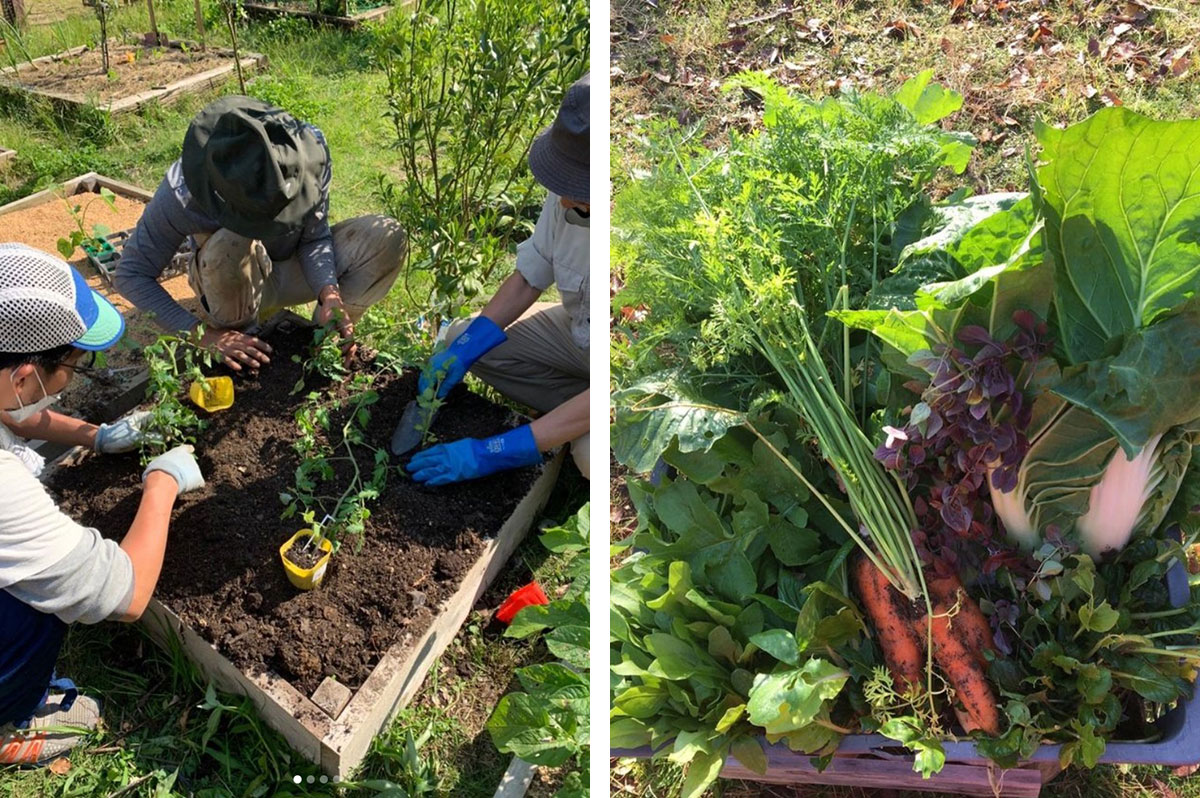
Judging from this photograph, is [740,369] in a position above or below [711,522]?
above

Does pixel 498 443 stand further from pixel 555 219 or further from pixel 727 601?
pixel 727 601

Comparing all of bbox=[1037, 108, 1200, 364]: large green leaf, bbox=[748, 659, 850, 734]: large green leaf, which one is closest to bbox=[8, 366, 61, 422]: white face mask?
bbox=[748, 659, 850, 734]: large green leaf

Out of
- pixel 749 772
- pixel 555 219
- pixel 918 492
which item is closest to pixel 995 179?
pixel 555 219

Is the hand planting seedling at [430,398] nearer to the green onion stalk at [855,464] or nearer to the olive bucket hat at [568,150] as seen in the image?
the olive bucket hat at [568,150]

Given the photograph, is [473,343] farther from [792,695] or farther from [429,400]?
[792,695]

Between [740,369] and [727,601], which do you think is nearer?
[727,601]

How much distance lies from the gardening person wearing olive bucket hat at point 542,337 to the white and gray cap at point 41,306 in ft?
2.87

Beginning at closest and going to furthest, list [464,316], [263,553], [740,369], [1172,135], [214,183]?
[1172,135]
[740,369]
[263,553]
[214,183]
[464,316]

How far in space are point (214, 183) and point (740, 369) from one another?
1.55 m

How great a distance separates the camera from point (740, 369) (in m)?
2.26

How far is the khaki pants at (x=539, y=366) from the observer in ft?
10.2

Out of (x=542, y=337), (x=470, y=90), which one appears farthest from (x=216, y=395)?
(x=470, y=90)

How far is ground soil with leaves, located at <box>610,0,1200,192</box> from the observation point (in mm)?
3744

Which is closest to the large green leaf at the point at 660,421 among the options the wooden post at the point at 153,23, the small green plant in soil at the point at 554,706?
the small green plant in soil at the point at 554,706
